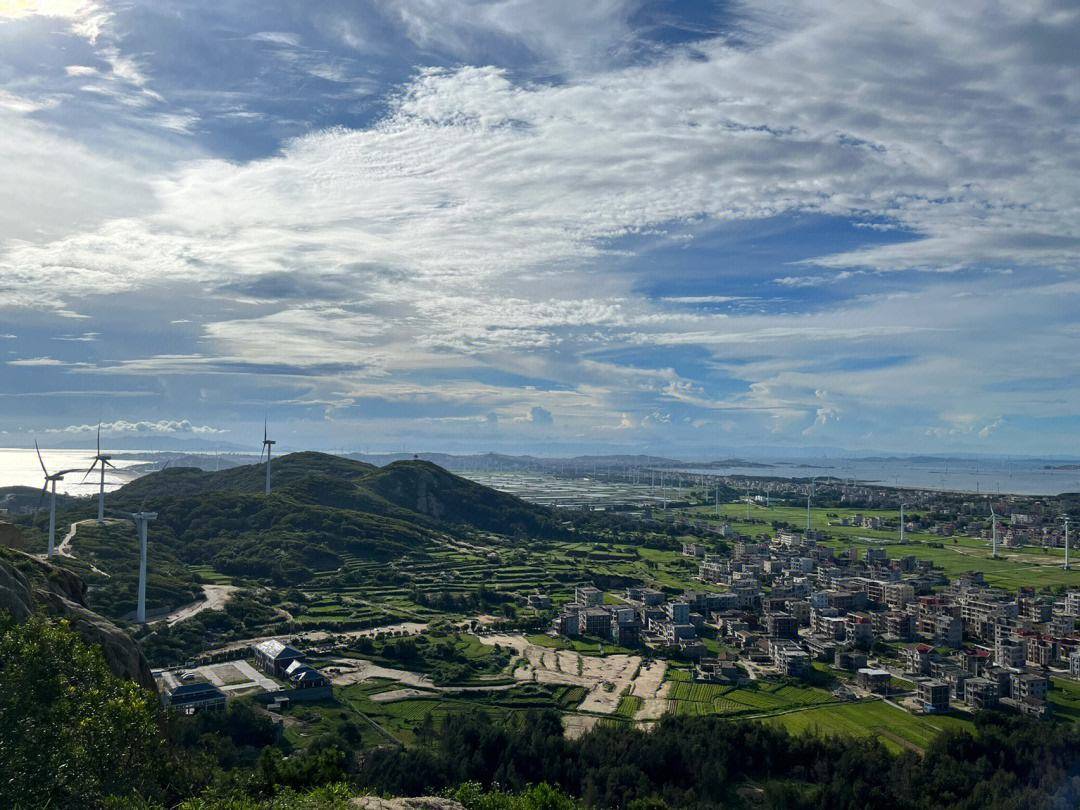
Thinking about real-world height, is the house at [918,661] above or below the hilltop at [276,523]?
below

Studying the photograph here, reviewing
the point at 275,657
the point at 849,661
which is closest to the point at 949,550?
the point at 849,661

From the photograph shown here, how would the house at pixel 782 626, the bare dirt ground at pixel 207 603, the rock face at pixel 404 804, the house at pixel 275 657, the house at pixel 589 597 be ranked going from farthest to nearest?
1. the house at pixel 589 597
2. the house at pixel 782 626
3. the bare dirt ground at pixel 207 603
4. the house at pixel 275 657
5. the rock face at pixel 404 804

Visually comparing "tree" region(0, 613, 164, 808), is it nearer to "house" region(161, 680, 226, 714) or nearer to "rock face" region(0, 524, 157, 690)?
"rock face" region(0, 524, 157, 690)

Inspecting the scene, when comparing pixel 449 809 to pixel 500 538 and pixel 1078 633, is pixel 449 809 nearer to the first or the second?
pixel 1078 633

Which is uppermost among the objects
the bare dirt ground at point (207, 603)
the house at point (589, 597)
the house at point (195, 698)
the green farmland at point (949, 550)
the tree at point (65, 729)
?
the tree at point (65, 729)

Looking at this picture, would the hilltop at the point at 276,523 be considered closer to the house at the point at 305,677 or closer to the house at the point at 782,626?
the house at the point at 305,677

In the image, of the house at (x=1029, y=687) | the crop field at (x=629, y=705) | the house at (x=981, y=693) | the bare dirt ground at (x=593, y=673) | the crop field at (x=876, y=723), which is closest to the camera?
the crop field at (x=876, y=723)

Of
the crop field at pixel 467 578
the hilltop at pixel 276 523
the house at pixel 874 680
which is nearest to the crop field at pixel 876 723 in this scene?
the house at pixel 874 680
